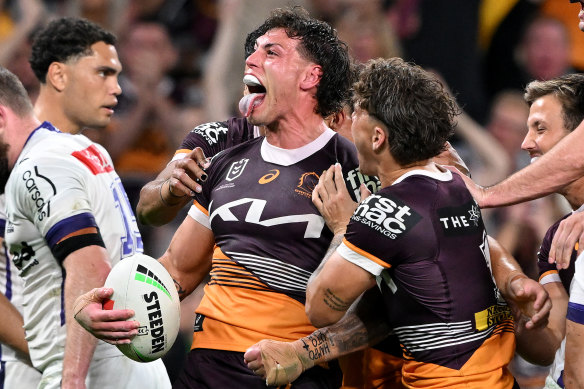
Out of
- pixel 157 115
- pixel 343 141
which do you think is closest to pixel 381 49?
pixel 157 115

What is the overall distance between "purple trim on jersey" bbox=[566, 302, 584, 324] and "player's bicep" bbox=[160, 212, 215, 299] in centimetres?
171

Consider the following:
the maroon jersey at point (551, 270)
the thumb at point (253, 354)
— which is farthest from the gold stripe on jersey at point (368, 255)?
the maroon jersey at point (551, 270)

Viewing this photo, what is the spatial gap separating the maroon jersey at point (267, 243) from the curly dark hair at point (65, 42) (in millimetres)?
1980

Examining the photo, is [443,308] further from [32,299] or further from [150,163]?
[150,163]

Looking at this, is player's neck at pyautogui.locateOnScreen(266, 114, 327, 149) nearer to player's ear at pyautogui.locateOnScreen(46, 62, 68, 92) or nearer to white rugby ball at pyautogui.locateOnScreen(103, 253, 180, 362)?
white rugby ball at pyautogui.locateOnScreen(103, 253, 180, 362)

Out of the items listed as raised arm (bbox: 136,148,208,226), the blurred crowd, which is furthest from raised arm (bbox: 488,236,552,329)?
the blurred crowd

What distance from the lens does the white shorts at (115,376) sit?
4.40 metres

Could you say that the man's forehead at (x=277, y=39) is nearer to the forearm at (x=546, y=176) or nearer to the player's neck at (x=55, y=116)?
the forearm at (x=546, y=176)

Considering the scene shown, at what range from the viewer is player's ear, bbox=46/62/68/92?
5.53 m

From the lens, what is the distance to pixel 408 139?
3.71 meters

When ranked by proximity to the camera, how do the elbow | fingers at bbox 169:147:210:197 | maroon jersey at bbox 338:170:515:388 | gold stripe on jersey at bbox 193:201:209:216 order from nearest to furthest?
1. maroon jersey at bbox 338:170:515:388
2. the elbow
3. fingers at bbox 169:147:210:197
4. gold stripe on jersey at bbox 193:201:209:216

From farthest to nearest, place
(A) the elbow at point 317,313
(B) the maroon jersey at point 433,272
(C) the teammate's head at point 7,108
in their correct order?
(C) the teammate's head at point 7,108
(A) the elbow at point 317,313
(B) the maroon jersey at point 433,272

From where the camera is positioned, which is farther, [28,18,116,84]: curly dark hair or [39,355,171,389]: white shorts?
[28,18,116,84]: curly dark hair

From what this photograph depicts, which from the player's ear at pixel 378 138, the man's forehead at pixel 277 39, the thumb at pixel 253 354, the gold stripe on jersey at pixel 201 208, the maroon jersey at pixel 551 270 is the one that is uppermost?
the man's forehead at pixel 277 39
